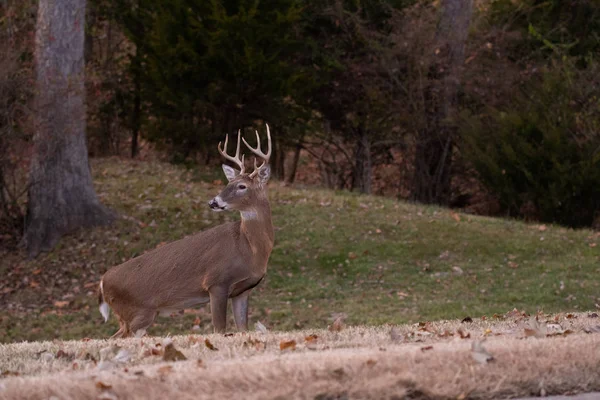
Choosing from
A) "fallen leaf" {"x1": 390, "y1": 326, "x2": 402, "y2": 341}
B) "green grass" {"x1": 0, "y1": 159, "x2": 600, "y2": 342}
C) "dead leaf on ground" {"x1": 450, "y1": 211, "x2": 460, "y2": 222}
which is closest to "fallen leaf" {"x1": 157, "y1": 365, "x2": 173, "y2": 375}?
"fallen leaf" {"x1": 390, "y1": 326, "x2": 402, "y2": 341}

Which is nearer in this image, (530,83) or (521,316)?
(521,316)

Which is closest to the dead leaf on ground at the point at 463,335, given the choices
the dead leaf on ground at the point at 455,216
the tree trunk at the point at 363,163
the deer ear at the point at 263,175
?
the deer ear at the point at 263,175

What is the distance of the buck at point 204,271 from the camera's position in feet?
29.4

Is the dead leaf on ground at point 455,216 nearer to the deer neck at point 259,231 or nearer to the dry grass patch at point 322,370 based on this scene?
the deer neck at point 259,231

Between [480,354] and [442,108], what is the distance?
16.4 metres

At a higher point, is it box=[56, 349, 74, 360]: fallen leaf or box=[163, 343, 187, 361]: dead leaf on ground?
box=[163, 343, 187, 361]: dead leaf on ground

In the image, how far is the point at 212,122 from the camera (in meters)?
20.8

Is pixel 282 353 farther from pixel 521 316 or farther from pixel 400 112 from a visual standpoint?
pixel 400 112

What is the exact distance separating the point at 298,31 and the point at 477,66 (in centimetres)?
396

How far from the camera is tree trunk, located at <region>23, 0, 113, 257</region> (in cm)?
1537

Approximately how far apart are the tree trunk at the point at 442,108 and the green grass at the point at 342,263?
3442mm

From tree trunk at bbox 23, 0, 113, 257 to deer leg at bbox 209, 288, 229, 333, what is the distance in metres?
7.19

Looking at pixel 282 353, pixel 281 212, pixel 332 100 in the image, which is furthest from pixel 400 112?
pixel 282 353

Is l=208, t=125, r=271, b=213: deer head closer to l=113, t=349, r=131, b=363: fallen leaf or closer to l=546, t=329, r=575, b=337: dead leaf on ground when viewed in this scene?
l=113, t=349, r=131, b=363: fallen leaf
